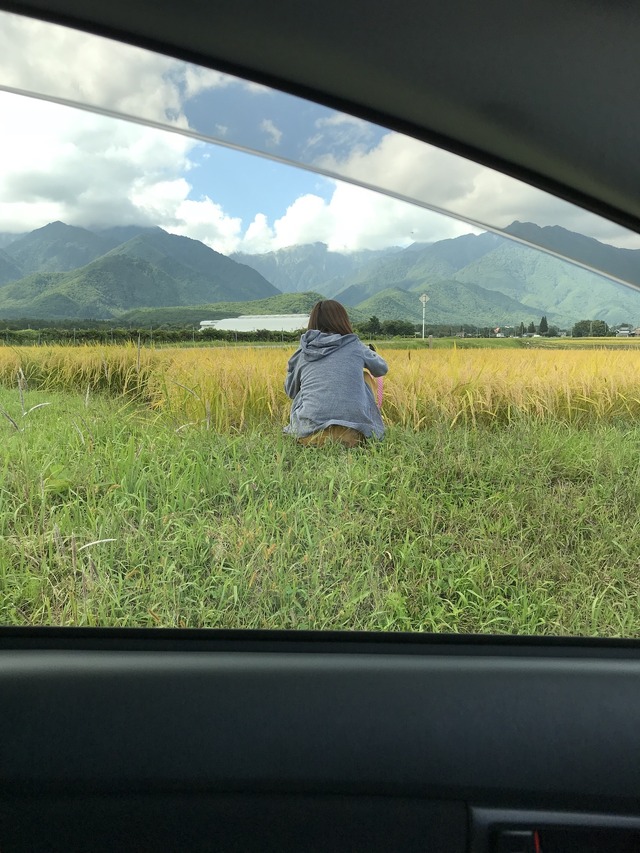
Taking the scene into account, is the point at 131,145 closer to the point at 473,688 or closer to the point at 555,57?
the point at 555,57

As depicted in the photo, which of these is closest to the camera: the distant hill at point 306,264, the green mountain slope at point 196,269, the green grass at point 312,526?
the green grass at point 312,526

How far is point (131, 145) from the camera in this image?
1.75 m

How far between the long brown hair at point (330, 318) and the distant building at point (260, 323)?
0.08ft

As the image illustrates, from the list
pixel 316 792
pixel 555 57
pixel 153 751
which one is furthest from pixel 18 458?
pixel 555 57

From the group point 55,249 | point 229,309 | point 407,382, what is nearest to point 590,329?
point 407,382

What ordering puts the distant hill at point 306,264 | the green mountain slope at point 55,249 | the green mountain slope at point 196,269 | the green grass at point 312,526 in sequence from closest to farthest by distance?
the green grass at point 312,526
the green mountain slope at point 55,249
the green mountain slope at point 196,269
the distant hill at point 306,264

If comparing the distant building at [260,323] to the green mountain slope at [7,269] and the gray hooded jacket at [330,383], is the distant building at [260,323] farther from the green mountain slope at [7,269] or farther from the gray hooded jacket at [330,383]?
the green mountain slope at [7,269]

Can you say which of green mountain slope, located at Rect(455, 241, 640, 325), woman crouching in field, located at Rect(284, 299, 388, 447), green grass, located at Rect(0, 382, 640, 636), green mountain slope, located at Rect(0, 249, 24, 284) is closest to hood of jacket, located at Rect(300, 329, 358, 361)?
woman crouching in field, located at Rect(284, 299, 388, 447)

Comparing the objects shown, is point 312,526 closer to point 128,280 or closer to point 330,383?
point 330,383

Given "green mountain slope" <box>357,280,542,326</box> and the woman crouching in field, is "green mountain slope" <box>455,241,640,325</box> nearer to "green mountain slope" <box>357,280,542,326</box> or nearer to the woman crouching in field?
"green mountain slope" <box>357,280,542,326</box>

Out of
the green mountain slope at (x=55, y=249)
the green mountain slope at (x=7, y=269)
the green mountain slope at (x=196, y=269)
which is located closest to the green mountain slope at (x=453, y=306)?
the green mountain slope at (x=196, y=269)

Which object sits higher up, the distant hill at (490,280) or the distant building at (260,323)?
the distant hill at (490,280)

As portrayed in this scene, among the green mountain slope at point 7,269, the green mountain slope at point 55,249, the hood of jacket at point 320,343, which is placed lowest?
the hood of jacket at point 320,343

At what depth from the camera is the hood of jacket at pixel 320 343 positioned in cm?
184
